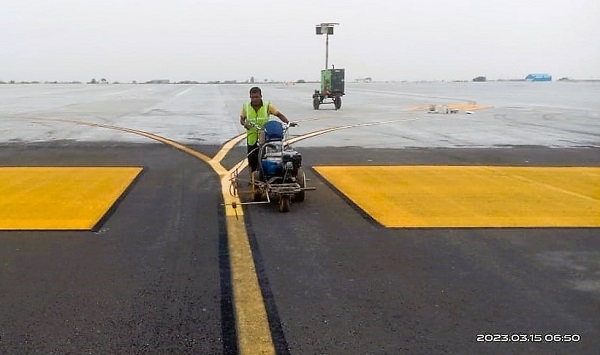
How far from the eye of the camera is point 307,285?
14.6 feet

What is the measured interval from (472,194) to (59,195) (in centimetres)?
596

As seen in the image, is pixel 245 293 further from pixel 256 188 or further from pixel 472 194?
pixel 472 194

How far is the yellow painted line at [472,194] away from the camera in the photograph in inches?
263

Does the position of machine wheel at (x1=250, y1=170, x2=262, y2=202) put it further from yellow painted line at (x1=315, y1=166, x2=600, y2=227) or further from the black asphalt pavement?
yellow painted line at (x1=315, y1=166, x2=600, y2=227)

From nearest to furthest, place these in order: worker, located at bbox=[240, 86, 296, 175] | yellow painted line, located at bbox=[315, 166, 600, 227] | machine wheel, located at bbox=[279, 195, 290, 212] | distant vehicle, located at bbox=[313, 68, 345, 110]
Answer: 1. yellow painted line, located at bbox=[315, 166, 600, 227]
2. machine wheel, located at bbox=[279, 195, 290, 212]
3. worker, located at bbox=[240, 86, 296, 175]
4. distant vehicle, located at bbox=[313, 68, 345, 110]

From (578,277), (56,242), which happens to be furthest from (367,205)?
(56,242)

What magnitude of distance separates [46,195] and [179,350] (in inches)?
213

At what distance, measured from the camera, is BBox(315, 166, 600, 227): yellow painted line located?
6680 millimetres

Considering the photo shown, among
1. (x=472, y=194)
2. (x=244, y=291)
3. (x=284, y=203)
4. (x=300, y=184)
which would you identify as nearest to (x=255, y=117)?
(x=300, y=184)

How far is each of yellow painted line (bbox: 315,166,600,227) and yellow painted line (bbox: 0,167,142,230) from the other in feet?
11.2

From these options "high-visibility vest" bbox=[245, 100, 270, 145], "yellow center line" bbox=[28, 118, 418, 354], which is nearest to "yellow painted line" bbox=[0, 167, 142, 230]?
"yellow center line" bbox=[28, 118, 418, 354]

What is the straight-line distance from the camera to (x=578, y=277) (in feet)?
15.4

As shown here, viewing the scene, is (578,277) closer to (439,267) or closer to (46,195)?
(439,267)

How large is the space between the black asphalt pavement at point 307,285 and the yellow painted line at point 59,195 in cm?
43
